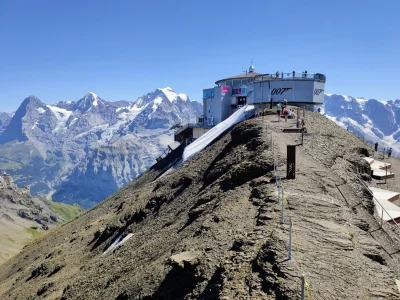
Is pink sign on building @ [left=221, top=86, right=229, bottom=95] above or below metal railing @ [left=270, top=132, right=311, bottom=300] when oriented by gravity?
above

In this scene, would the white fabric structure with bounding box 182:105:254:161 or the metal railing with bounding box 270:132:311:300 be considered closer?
the metal railing with bounding box 270:132:311:300

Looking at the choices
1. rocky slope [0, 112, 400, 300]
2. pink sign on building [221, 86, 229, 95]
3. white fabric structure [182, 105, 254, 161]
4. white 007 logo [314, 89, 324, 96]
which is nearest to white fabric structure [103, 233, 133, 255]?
rocky slope [0, 112, 400, 300]

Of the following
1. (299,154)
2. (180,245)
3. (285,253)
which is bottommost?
(180,245)

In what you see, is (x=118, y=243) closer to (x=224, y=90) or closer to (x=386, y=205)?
(x=386, y=205)

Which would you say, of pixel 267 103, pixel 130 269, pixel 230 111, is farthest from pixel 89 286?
pixel 230 111

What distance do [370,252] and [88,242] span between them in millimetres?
31075

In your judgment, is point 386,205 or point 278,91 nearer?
point 386,205

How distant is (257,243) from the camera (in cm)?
1311

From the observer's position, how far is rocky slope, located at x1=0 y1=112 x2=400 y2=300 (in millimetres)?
11422

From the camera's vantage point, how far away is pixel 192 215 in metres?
21.4

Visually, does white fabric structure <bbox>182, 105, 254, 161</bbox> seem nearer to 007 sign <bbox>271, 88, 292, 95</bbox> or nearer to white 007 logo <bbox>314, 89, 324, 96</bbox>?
007 sign <bbox>271, 88, 292, 95</bbox>

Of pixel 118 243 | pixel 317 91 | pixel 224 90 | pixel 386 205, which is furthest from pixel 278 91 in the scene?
pixel 118 243

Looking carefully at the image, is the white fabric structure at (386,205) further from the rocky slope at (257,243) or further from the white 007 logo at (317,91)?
the white 007 logo at (317,91)

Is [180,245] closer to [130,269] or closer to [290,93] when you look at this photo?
[130,269]
